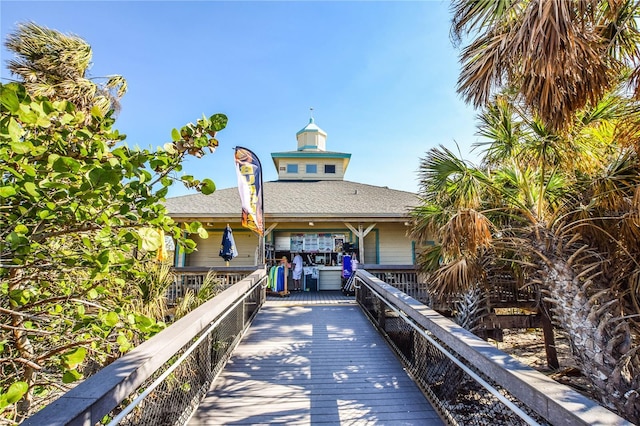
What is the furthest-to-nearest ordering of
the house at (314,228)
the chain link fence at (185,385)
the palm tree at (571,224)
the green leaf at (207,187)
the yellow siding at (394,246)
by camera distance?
the yellow siding at (394,246) < the house at (314,228) < the palm tree at (571,224) < the chain link fence at (185,385) < the green leaf at (207,187)

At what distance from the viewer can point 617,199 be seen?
3.75m

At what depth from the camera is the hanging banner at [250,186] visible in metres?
6.97

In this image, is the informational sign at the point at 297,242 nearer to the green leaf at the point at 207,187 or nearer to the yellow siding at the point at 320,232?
the yellow siding at the point at 320,232

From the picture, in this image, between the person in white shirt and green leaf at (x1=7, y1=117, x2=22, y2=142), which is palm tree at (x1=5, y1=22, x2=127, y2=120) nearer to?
green leaf at (x1=7, y1=117, x2=22, y2=142)

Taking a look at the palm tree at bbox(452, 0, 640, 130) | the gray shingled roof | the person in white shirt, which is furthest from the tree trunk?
the person in white shirt

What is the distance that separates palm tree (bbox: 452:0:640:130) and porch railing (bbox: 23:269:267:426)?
427cm

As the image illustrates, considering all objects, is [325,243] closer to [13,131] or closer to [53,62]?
[53,62]

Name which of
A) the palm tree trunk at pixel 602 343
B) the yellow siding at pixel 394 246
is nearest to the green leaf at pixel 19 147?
the palm tree trunk at pixel 602 343

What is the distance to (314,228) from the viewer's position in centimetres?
1212

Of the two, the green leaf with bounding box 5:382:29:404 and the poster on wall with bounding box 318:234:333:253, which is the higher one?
the poster on wall with bounding box 318:234:333:253

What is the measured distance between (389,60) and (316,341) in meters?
7.51

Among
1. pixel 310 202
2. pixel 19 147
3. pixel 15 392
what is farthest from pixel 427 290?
pixel 19 147

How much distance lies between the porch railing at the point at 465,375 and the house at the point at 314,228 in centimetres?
412

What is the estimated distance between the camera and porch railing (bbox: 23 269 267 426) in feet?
4.99
